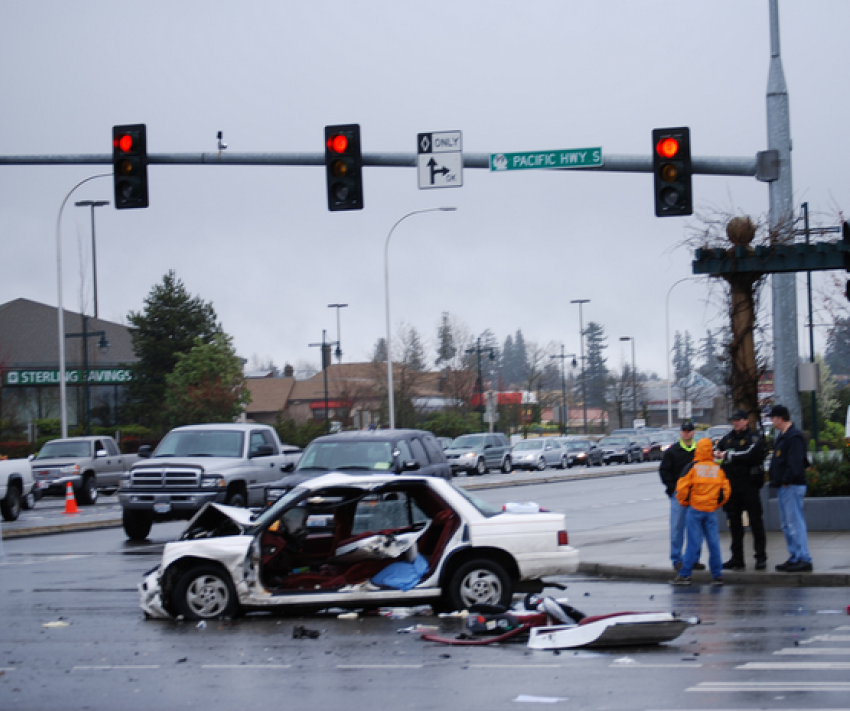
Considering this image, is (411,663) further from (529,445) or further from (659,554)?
(529,445)

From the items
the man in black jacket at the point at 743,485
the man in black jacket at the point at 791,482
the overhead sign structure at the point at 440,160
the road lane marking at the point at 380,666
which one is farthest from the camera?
the overhead sign structure at the point at 440,160

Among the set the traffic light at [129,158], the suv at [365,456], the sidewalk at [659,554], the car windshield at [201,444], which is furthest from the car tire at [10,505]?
the traffic light at [129,158]

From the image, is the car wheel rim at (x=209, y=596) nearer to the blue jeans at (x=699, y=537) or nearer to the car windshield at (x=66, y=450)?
the blue jeans at (x=699, y=537)

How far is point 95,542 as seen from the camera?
22.0m

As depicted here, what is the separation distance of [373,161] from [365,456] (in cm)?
482

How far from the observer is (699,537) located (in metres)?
13.4

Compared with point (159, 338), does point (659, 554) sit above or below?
below

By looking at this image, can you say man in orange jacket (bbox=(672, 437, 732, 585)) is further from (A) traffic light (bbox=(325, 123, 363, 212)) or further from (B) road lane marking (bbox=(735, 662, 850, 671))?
(A) traffic light (bbox=(325, 123, 363, 212))

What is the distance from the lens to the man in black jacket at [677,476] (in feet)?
45.7

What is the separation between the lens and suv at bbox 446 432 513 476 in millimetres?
50031

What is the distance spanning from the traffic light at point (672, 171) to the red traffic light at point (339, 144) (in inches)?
170

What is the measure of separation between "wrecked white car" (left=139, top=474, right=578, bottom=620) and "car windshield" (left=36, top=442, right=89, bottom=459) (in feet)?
81.6

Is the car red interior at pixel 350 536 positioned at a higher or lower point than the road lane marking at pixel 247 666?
higher

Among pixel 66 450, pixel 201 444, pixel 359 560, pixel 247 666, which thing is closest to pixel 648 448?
pixel 66 450
